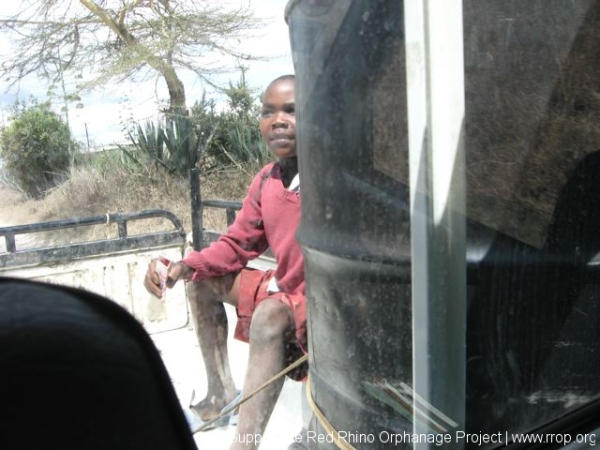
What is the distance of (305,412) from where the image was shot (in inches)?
78.5

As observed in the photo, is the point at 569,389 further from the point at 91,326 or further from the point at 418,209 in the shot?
the point at 91,326

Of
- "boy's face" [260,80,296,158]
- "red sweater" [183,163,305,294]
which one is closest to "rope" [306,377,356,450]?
"red sweater" [183,163,305,294]

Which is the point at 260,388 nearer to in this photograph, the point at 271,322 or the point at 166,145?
the point at 271,322

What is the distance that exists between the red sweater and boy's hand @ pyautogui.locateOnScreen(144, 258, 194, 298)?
0.09 feet

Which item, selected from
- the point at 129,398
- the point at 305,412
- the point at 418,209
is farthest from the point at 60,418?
the point at 305,412

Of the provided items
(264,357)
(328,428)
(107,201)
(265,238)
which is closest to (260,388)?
(264,357)

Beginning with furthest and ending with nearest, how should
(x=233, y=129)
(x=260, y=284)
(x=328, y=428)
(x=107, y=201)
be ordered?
(x=233, y=129)
(x=107, y=201)
(x=260, y=284)
(x=328, y=428)

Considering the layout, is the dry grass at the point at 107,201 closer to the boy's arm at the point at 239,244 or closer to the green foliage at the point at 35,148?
the green foliage at the point at 35,148

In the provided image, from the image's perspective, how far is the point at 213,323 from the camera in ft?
7.77

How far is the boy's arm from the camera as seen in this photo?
231 cm

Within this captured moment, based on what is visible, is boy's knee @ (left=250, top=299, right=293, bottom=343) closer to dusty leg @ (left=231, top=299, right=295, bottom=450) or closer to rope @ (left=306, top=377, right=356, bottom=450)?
dusty leg @ (left=231, top=299, right=295, bottom=450)

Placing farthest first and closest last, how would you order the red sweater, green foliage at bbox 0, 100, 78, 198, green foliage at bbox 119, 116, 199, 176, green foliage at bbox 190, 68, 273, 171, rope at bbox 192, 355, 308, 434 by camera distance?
green foliage at bbox 190, 68, 273, 171 < green foliage at bbox 119, 116, 199, 176 < green foliage at bbox 0, 100, 78, 198 < the red sweater < rope at bbox 192, 355, 308, 434

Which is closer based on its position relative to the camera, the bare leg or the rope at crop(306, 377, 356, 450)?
the rope at crop(306, 377, 356, 450)

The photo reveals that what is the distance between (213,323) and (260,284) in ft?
0.68
